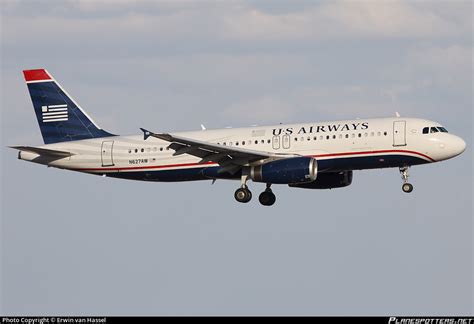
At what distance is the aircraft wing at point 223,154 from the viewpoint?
6088 centimetres

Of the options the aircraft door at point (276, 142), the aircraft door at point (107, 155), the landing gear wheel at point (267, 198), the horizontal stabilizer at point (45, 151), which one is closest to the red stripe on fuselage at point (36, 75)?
the horizontal stabilizer at point (45, 151)

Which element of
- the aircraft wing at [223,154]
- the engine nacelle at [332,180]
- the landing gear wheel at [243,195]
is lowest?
the landing gear wheel at [243,195]

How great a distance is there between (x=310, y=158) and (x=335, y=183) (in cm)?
592

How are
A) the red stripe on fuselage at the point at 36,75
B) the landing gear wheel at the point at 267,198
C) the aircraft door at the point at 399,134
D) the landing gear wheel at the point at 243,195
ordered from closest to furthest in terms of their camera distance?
1. the aircraft door at the point at 399,134
2. the landing gear wheel at the point at 243,195
3. the landing gear wheel at the point at 267,198
4. the red stripe on fuselage at the point at 36,75

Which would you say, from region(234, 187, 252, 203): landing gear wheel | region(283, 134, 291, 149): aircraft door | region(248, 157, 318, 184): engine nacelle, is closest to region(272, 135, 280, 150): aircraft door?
region(283, 134, 291, 149): aircraft door

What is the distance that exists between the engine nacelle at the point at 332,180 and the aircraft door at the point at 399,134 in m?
5.92

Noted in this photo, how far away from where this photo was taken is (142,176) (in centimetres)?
6700

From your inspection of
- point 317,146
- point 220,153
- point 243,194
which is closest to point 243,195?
point 243,194

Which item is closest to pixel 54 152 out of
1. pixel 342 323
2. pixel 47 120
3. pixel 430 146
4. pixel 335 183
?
pixel 47 120

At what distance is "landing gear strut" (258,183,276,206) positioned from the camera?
67106mm

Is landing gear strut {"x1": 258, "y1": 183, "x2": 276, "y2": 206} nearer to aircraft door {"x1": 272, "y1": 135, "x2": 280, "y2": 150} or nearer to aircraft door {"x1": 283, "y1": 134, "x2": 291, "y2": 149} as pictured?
aircraft door {"x1": 272, "y1": 135, "x2": 280, "y2": 150}

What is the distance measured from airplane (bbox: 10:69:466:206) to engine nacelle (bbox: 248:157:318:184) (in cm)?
5

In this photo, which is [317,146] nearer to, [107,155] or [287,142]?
[287,142]

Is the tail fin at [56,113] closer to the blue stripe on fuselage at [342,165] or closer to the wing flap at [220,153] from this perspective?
the blue stripe on fuselage at [342,165]
